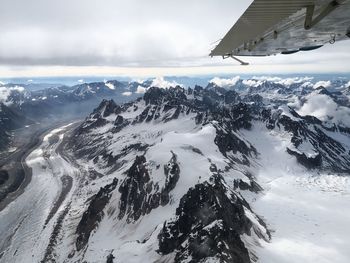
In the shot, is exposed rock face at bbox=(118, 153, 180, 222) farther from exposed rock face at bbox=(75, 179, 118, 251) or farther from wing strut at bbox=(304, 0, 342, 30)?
wing strut at bbox=(304, 0, 342, 30)

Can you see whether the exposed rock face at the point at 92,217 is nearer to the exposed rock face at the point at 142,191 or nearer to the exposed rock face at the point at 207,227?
the exposed rock face at the point at 142,191

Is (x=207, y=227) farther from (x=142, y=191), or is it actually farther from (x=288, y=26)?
(x=288, y=26)

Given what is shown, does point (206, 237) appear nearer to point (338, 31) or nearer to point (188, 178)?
point (188, 178)

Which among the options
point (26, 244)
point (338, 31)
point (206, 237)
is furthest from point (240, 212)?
point (338, 31)

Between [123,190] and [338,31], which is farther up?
[338,31]

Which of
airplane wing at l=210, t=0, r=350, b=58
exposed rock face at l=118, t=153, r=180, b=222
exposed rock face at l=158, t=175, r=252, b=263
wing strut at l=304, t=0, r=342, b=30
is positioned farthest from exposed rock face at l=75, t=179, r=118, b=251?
wing strut at l=304, t=0, r=342, b=30

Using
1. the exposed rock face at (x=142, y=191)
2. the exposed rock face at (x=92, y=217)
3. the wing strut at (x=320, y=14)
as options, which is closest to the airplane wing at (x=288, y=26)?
the wing strut at (x=320, y=14)
